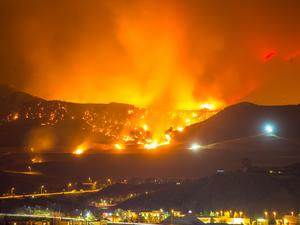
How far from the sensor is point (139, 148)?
94.1 m

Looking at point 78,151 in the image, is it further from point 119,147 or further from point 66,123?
point 66,123

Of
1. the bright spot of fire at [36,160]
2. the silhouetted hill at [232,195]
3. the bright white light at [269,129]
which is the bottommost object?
the silhouetted hill at [232,195]

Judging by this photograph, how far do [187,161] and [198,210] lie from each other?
97.7 ft

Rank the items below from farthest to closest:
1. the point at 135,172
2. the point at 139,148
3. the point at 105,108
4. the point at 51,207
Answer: the point at 105,108 → the point at 139,148 → the point at 135,172 → the point at 51,207

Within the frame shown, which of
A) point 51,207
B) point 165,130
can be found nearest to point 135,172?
point 165,130

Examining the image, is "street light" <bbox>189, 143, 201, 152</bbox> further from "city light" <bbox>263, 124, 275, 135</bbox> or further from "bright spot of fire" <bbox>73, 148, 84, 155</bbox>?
"bright spot of fire" <bbox>73, 148, 84, 155</bbox>

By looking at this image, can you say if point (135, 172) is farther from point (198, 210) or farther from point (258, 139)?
point (198, 210)

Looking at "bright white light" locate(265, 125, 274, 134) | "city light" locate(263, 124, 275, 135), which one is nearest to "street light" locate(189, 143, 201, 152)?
"city light" locate(263, 124, 275, 135)

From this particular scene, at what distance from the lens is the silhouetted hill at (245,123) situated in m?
83.6

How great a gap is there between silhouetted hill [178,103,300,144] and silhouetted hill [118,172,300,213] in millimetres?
26811

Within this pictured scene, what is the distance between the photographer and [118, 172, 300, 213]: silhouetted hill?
1950 inches

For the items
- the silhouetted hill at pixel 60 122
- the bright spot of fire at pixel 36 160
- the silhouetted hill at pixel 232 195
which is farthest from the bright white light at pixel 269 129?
the silhouetted hill at pixel 60 122

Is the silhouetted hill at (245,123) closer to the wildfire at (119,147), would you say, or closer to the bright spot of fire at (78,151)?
the wildfire at (119,147)

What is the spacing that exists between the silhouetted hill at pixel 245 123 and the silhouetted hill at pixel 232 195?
2681 cm
